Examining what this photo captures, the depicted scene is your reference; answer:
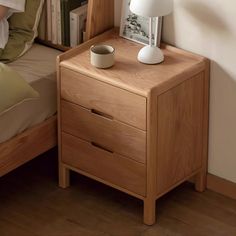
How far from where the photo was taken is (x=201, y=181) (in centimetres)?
287

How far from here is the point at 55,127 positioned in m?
2.85

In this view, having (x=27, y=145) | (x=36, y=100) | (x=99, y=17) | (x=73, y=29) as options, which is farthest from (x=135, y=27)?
(x=27, y=145)

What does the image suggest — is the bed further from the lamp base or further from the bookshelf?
the lamp base

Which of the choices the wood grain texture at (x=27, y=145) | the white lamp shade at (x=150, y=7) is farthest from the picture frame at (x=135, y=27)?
the wood grain texture at (x=27, y=145)

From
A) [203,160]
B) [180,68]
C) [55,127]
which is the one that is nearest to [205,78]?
[180,68]

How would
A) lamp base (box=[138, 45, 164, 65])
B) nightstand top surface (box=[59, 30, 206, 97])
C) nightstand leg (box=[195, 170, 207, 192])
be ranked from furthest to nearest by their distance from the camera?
nightstand leg (box=[195, 170, 207, 192]), lamp base (box=[138, 45, 164, 65]), nightstand top surface (box=[59, 30, 206, 97])

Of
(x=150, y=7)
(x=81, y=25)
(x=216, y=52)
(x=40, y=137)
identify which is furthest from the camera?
(x=81, y=25)

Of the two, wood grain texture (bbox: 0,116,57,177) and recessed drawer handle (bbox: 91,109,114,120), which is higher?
recessed drawer handle (bbox: 91,109,114,120)

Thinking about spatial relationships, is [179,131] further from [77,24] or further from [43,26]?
[43,26]

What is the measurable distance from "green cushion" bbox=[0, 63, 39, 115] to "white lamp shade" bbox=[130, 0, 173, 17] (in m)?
0.45

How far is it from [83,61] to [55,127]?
0.30 meters

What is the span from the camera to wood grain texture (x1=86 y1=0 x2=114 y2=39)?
110 inches

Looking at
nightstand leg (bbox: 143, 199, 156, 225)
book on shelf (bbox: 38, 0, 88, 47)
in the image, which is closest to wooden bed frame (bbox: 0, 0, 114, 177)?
book on shelf (bbox: 38, 0, 88, 47)

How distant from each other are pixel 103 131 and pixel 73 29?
452 millimetres
